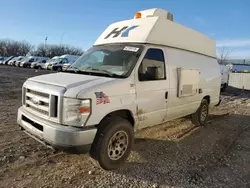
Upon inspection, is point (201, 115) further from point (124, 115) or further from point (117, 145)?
point (117, 145)

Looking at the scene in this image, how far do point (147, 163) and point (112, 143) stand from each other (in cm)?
86

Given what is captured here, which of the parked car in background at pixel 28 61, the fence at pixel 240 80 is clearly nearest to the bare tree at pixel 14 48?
the parked car in background at pixel 28 61

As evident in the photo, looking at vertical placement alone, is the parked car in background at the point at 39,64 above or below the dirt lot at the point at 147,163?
above

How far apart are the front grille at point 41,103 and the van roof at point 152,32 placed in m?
2.05

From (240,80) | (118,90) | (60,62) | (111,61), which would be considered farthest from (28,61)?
(118,90)

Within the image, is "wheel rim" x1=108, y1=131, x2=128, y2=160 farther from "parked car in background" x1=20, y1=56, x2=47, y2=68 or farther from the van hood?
"parked car in background" x1=20, y1=56, x2=47, y2=68

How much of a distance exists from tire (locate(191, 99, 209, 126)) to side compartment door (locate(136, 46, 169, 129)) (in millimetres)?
2073

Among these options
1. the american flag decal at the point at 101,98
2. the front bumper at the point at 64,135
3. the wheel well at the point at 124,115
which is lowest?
the front bumper at the point at 64,135

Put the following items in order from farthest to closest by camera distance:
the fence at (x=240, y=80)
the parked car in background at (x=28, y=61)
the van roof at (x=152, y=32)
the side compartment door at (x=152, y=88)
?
the parked car in background at (x=28, y=61), the fence at (x=240, y=80), the van roof at (x=152, y=32), the side compartment door at (x=152, y=88)

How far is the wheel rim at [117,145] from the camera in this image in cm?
389

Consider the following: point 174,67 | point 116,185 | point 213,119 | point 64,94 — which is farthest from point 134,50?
point 213,119

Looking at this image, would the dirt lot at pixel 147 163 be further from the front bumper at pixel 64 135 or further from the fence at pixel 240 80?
the fence at pixel 240 80

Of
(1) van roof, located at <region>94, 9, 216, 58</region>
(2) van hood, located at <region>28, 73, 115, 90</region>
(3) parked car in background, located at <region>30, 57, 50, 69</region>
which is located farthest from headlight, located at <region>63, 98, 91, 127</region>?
(3) parked car in background, located at <region>30, 57, 50, 69</region>

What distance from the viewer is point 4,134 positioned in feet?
17.2
